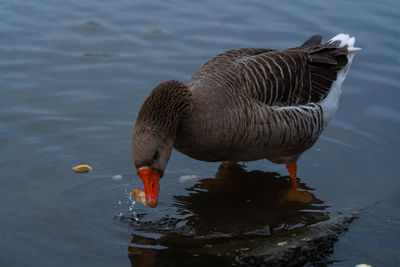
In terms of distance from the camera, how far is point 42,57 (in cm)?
877

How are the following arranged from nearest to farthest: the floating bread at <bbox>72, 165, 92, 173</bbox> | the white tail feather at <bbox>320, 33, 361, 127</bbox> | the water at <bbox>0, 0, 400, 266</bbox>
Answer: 1. the water at <bbox>0, 0, 400, 266</bbox>
2. the floating bread at <bbox>72, 165, 92, 173</bbox>
3. the white tail feather at <bbox>320, 33, 361, 127</bbox>

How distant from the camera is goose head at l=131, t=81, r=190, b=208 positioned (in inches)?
182

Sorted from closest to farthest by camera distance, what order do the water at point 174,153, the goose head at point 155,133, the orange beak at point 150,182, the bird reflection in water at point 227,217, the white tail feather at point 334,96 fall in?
the goose head at point 155,133, the orange beak at point 150,182, the bird reflection in water at point 227,217, the water at point 174,153, the white tail feather at point 334,96

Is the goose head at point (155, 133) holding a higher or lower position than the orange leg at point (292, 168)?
higher

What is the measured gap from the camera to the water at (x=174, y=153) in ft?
16.9

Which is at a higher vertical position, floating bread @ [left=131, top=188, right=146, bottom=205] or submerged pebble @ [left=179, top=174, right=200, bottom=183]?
floating bread @ [left=131, top=188, right=146, bottom=205]

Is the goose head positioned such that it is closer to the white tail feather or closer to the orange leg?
the orange leg

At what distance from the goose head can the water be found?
0.70 metres

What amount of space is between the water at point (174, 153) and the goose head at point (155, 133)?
0.70 meters

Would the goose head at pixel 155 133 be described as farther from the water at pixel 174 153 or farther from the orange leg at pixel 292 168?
the orange leg at pixel 292 168

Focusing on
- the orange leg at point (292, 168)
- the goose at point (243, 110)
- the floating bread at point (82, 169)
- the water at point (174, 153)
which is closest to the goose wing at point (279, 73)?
the goose at point (243, 110)

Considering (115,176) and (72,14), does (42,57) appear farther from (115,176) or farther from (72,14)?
(115,176)

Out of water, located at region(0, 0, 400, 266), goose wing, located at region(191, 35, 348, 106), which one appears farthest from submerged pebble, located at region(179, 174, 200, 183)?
goose wing, located at region(191, 35, 348, 106)

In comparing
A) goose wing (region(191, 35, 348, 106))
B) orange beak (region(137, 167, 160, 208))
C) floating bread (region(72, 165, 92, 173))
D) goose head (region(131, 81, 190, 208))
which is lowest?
floating bread (region(72, 165, 92, 173))
